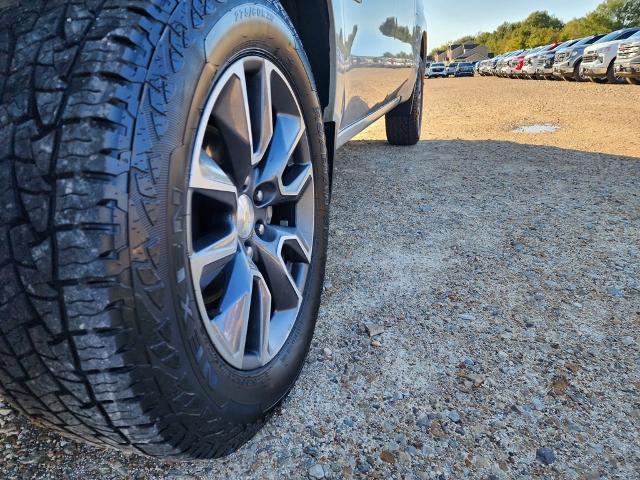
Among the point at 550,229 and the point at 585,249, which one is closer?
the point at 585,249

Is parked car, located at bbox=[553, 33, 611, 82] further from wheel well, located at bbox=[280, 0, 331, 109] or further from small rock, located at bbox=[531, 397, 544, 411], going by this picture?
small rock, located at bbox=[531, 397, 544, 411]

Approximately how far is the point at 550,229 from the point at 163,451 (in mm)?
2456

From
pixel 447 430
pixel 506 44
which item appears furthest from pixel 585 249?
pixel 506 44

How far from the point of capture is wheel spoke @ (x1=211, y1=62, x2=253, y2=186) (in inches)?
46.1

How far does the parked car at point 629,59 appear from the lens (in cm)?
1209

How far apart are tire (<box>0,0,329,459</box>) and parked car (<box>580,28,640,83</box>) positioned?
49.5 ft

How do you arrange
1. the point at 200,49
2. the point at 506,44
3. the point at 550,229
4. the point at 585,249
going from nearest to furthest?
the point at 200,49 → the point at 585,249 → the point at 550,229 → the point at 506,44

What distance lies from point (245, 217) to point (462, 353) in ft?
3.02

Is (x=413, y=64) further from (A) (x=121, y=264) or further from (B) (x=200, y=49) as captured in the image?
(A) (x=121, y=264)

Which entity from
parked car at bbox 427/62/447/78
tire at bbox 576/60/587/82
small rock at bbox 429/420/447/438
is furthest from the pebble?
parked car at bbox 427/62/447/78

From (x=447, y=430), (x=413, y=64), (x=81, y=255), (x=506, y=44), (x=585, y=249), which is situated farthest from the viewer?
(x=506, y=44)

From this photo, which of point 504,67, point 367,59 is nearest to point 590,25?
point 504,67

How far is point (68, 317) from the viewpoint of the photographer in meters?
0.86

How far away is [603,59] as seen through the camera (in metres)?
14.0
